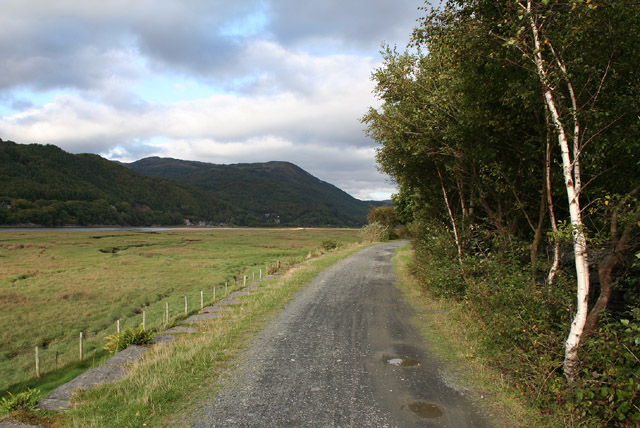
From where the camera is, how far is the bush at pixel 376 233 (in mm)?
61125

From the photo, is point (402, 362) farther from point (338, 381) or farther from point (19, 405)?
point (19, 405)

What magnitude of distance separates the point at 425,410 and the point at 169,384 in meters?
4.60

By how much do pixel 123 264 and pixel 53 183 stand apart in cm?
19821

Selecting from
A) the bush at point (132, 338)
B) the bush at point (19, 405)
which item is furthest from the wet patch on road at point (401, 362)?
the bush at point (132, 338)

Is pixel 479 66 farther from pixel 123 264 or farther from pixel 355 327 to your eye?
pixel 123 264

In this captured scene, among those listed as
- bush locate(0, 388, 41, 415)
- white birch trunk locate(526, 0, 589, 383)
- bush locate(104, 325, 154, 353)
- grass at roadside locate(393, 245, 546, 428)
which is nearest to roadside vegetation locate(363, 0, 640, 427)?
white birch trunk locate(526, 0, 589, 383)

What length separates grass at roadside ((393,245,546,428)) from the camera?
5520 mm

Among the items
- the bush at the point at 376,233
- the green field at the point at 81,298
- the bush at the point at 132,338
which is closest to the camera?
the bush at the point at 132,338

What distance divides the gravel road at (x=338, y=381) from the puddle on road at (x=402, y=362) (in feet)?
0.08

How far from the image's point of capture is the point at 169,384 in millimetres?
6508

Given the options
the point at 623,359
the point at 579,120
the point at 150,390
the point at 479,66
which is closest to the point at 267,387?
the point at 150,390

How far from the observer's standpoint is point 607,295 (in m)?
5.30

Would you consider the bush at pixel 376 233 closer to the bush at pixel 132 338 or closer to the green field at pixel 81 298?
the green field at pixel 81 298

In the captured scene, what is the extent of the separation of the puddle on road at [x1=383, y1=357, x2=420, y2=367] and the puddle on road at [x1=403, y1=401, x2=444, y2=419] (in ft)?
5.62
